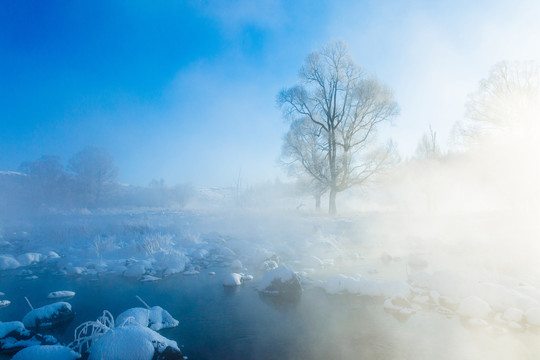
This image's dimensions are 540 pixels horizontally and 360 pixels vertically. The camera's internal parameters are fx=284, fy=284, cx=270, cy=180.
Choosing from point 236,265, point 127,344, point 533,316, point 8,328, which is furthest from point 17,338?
point 533,316

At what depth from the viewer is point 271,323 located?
16.3 ft

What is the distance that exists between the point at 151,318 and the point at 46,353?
1.54m

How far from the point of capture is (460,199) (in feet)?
104

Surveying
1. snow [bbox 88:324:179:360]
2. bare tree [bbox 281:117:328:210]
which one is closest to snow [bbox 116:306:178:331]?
snow [bbox 88:324:179:360]

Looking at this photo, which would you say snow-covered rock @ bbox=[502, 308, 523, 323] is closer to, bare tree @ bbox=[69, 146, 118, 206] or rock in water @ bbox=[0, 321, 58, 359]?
rock in water @ bbox=[0, 321, 58, 359]

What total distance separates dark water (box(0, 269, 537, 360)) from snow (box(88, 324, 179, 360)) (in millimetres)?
609

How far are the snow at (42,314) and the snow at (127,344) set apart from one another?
2.07 metres

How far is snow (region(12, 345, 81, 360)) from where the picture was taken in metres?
3.37

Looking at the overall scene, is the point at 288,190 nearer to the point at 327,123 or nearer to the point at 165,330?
the point at 327,123

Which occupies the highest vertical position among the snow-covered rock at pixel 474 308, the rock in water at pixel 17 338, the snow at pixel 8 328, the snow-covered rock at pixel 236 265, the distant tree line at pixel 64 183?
the distant tree line at pixel 64 183

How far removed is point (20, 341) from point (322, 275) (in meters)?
6.50

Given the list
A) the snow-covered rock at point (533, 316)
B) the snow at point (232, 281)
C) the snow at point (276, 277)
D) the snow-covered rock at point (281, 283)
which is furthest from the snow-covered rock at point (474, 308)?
the snow at point (232, 281)

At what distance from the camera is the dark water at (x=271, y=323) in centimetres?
401

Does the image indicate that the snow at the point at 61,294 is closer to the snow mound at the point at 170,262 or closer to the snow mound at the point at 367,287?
the snow mound at the point at 170,262
